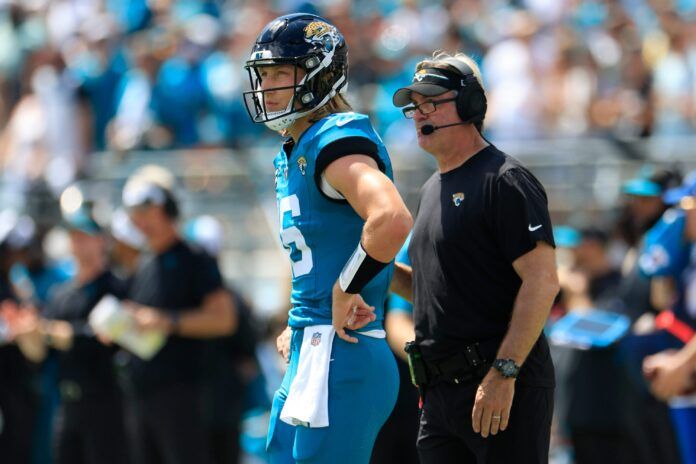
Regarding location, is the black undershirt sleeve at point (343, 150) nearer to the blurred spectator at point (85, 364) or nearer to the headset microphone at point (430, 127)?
the headset microphone at point (430, 127)

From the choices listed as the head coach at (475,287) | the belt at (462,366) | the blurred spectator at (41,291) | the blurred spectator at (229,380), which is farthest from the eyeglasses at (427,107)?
the blurred spectator at (41,291)

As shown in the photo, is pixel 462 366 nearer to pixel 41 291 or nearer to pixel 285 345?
pixel 285 345

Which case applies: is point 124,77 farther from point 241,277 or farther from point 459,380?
point 459,380

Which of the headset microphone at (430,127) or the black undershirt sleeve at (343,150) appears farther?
the headset microphone at (430,127)

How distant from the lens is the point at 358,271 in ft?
14.5

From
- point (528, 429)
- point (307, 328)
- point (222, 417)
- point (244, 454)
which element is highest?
point (307, 328)

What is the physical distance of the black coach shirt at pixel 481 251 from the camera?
4.66 m

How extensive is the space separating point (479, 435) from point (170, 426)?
379cm

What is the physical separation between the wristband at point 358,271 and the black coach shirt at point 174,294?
12.5ft

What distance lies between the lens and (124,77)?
1309 centimetres

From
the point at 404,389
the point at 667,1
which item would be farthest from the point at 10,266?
the point at 667,1

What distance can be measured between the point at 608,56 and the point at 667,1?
1626 millimetres

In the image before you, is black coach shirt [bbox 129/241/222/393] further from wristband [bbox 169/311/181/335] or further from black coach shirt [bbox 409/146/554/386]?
black coach shirt [bbox 409/146/554/386]

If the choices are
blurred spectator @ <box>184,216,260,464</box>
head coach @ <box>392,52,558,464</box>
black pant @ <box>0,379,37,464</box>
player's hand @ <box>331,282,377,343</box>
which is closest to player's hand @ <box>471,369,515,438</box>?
head coach @ <box>392,52,558,464</box>
